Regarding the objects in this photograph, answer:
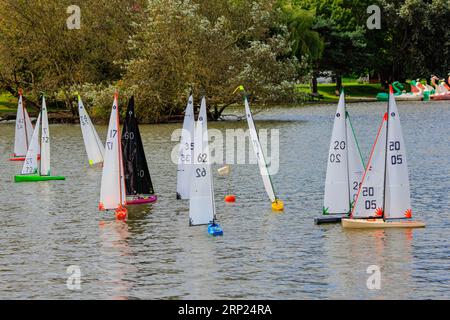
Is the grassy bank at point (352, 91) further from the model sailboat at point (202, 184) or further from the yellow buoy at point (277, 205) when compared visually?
the model sailboat at point (202, 184)

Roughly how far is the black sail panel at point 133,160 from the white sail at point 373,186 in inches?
363

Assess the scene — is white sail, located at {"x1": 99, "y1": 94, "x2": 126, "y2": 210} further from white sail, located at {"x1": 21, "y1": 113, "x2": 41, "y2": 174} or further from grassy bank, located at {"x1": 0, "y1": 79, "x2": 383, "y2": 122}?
grassy bank, located at {"x1": 0, "y1": 79, "x2": 383, "y2": 122}

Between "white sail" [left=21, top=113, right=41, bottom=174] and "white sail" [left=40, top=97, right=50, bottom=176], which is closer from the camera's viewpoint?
"white sail" [left=40, top=97, right=50, bottom=176]

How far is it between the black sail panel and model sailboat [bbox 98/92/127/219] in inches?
90.3

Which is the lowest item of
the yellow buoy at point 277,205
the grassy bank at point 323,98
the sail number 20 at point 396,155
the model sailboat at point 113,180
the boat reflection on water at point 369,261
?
the boat reflection on water at point 369,261

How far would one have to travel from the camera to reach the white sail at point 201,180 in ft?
95.2

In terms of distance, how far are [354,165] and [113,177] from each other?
829 cm

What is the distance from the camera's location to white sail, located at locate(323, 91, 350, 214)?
30469mm

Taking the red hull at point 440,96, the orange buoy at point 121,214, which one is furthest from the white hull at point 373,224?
the red hull at point 440,96

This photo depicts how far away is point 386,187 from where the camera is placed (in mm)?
30047

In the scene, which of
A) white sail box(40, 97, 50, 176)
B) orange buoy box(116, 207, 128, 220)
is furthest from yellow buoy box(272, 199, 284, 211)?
white sail box(40, 97, 50, 176)

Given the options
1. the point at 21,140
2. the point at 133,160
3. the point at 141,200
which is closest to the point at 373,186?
the point at 133,160
